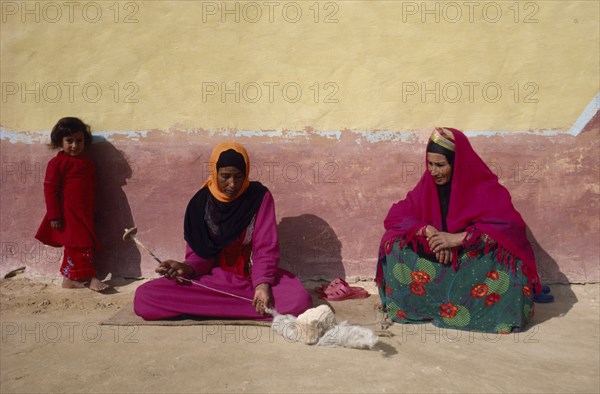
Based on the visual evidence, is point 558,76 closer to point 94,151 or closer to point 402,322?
point 402,322

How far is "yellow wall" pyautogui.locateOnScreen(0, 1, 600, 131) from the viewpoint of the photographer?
4.45m

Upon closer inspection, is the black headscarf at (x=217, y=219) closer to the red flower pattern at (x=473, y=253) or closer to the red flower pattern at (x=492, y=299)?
the red flower pattern at (x=473, y=253)

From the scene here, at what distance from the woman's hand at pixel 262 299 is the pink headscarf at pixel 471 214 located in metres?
0.86

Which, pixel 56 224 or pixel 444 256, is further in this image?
pixel 56 224

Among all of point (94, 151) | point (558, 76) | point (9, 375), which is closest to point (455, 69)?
point (558, 76)

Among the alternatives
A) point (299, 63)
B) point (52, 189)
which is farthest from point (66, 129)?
point (299, 63)

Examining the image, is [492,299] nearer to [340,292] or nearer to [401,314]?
[401,314]

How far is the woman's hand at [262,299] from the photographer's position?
3572mm

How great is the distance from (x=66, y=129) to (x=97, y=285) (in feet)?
4.11

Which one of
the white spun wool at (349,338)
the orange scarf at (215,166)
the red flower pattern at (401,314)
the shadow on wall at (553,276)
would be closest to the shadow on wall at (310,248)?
the orange scarf at (215,166)

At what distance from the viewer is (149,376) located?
2830 millimetres

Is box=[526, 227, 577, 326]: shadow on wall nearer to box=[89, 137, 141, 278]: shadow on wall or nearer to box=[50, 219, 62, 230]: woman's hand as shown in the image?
box=[89, 137, 141, 278]: shadow on wall

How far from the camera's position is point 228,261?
13.2 feet

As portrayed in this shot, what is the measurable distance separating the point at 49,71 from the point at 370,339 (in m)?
3.44
